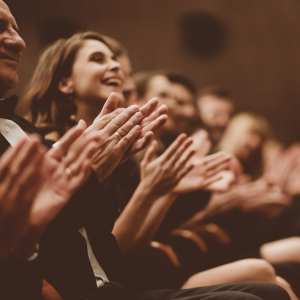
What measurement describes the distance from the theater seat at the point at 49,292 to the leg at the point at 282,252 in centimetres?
122

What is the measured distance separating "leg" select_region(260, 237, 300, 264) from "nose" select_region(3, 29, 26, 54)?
1.44 metres

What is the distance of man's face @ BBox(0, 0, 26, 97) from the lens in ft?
3.26

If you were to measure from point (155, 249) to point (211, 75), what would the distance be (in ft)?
12.8

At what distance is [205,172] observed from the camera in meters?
1.68

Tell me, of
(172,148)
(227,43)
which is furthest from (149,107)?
(227,43)

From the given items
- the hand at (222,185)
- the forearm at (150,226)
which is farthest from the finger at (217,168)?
the forearm at (150,226)

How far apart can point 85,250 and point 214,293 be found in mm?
379

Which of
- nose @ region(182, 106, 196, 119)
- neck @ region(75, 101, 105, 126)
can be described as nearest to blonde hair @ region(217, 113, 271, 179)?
nose @ region(182, 106, 196, 119)

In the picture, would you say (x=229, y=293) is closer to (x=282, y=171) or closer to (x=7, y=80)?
(x=7, y=80)

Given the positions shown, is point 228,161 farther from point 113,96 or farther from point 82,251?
point 82,251

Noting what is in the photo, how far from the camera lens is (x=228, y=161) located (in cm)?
171

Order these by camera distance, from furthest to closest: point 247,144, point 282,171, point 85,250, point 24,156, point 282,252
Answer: point 282,171, point 247,144, point 282,252, point 85,250, point 24,156

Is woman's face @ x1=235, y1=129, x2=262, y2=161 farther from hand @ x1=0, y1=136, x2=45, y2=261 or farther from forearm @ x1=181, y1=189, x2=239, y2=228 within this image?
hand @ x1=0, y1=136, x2=45, y2=261

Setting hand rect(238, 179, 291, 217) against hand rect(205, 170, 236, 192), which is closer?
hand rect(205, 170, 236, 192)
